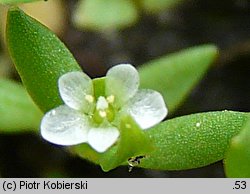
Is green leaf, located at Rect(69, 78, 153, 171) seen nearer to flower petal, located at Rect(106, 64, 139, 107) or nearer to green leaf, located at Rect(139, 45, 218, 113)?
flower petal, located at Rect(106, 64, 139, 107)

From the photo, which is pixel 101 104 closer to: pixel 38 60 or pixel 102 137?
pixel 102 137

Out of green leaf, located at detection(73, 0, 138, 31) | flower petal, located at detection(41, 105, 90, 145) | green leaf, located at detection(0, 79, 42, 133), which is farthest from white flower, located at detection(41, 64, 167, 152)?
green leaf, located at detection(73, 0, 138, 31)

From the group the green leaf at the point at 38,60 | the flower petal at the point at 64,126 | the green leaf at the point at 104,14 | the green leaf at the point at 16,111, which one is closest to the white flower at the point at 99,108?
the flower petal at the point at 64,126

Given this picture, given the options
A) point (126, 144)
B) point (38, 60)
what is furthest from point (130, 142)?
point (38, 60)

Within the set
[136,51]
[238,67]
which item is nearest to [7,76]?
[136,51]

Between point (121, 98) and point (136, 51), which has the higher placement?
point (136, 51)

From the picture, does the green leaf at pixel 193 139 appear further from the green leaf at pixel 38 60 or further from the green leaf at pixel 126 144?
the green leaf at pixel 38 60
